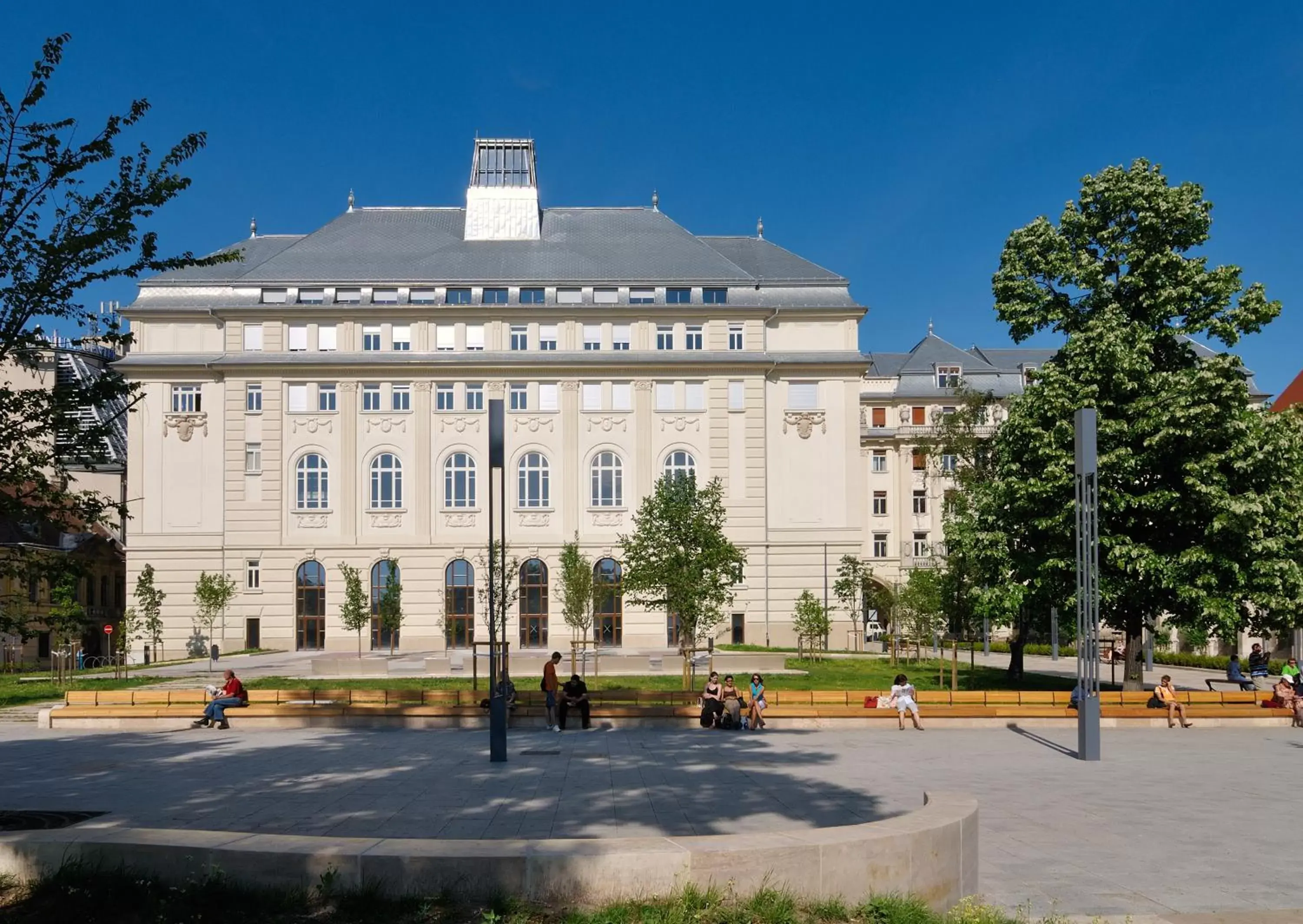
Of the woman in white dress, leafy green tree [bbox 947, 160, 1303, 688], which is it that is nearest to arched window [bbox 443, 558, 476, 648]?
leafy green tree [bbox 947, 160, 1303, 688]

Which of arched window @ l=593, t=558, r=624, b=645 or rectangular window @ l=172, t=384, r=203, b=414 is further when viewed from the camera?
rectangular window @ l=172, t=384, r=203, b=414

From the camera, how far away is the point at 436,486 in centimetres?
5634

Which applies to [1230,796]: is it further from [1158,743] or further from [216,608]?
[216,608]

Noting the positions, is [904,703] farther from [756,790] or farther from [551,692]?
[756,790]

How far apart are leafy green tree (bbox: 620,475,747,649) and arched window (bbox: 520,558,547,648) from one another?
60.5 ft

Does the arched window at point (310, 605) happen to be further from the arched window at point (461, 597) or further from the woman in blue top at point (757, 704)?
the woman in blue top at point (757, 704)

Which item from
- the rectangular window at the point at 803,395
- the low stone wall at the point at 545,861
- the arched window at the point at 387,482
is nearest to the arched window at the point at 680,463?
the rectangular window at the point at 803,395

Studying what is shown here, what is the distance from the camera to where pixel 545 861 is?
8.54 metres

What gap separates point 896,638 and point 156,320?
4004cm

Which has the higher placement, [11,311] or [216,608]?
[11,311]

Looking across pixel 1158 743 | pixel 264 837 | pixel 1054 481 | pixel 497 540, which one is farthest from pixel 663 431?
pixel 264 837

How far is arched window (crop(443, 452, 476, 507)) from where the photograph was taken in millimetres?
56375

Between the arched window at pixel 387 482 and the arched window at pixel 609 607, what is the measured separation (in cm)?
1080

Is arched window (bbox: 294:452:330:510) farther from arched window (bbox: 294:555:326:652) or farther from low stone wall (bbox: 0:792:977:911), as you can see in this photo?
low stone wall (bbox: 0:792:977:911)
